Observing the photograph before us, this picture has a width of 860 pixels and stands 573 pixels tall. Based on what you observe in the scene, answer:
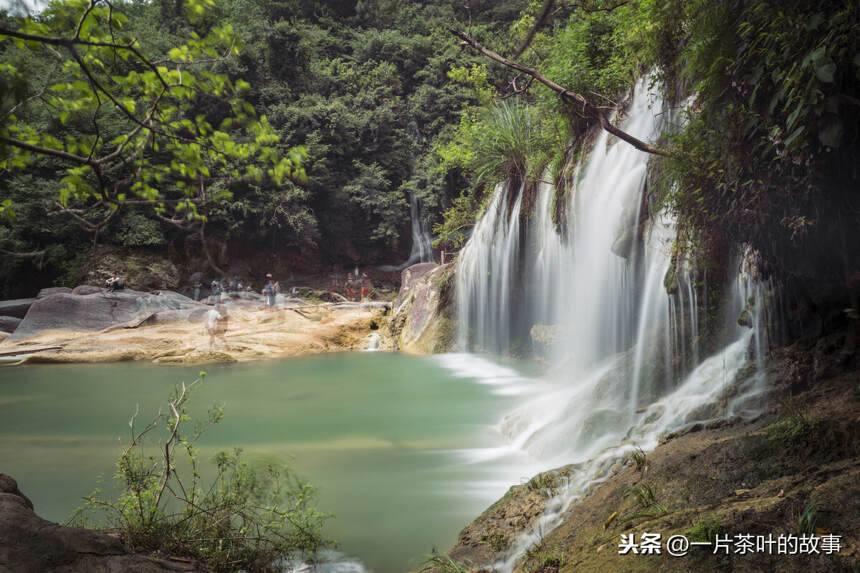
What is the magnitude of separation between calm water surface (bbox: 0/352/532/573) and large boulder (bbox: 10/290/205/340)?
4.01 m

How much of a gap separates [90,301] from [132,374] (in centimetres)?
717

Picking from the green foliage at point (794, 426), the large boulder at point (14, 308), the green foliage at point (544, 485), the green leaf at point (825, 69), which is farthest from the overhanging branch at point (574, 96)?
the large boulder at point (14, 308)

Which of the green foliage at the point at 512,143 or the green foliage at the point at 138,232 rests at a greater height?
the green foliage at the point at 138,232

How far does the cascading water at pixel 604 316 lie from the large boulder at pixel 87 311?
10983mm

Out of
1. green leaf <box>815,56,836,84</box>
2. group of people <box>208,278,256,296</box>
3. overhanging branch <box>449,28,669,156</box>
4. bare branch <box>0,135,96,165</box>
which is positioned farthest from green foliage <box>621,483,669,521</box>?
group of people <box>208,278,256,296</box>

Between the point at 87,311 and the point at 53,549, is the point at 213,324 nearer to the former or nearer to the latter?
the point at 87,311

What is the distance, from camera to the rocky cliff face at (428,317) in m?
Result: 12.6

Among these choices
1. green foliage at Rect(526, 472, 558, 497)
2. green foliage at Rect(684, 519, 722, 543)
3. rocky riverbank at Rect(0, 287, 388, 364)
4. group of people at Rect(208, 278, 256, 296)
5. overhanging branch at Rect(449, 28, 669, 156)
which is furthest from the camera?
group of people at Rect(208, 278, 256, 296)

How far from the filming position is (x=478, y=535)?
321 centimetres

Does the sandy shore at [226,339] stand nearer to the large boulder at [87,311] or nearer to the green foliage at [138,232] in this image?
the large boulder at [87,311]

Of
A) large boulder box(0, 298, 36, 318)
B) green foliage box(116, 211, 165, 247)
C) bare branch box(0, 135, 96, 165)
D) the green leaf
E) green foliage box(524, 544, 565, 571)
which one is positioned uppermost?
green foliage box(116, 211, 165, 247)

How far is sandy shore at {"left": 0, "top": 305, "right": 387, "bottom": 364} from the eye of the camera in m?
11.9

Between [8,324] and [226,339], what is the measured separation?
920cm

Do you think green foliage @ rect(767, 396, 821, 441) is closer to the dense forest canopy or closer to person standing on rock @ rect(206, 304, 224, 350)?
the dense forest canopy
